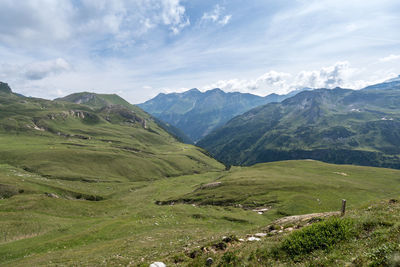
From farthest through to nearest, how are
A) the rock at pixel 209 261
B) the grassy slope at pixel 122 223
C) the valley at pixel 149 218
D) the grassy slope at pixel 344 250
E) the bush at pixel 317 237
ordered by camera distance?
the grassy slope at pixel 122 223 → the valley at pixel 149 218 → the rock at pixel 209 261 → the bush at pixel 317 237 → the grassy slope at pixel 344 250

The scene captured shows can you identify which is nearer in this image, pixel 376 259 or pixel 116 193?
pixel 376 259

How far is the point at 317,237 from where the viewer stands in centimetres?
1295

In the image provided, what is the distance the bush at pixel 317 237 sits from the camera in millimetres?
12703

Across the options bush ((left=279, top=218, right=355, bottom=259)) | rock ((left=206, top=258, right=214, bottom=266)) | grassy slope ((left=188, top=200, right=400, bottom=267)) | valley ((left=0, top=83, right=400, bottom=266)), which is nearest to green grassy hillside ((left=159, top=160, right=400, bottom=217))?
valley ((left=0, top=83, right=400, bottom=266))

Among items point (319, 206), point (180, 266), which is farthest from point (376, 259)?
point (319, 206)

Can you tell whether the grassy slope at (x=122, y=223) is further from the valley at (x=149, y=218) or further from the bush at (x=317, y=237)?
the bush at (x=317, y=237)

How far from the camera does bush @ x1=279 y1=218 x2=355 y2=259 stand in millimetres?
12703

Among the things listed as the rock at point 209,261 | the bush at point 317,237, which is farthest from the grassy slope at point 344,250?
the rock at point 209,261

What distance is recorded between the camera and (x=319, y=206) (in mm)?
62594

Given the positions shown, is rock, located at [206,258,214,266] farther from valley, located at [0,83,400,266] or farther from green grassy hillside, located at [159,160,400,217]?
green grassy hillside, located at [159,160,400,217]

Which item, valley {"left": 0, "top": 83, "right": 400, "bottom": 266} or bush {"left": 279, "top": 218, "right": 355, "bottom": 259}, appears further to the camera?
valley {"left": 0, "top": 83, "right": 400, "bottom": 266}

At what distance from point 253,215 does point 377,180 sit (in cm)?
10017

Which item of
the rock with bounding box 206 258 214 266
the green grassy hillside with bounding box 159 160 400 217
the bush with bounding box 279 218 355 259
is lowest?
the green grassy hillside with bounding box 159 160 400 217

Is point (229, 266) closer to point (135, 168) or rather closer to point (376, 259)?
point (376, 259)
